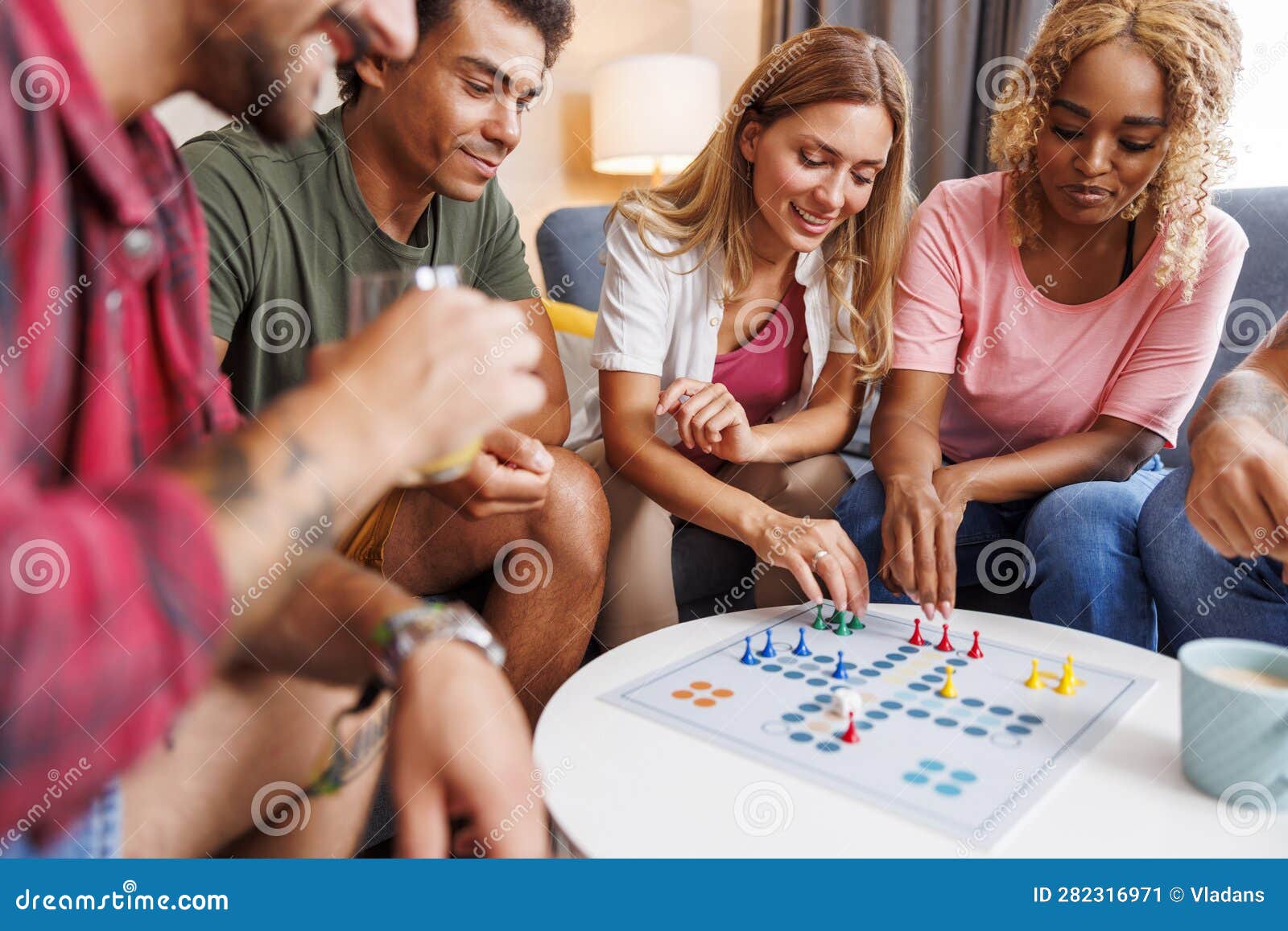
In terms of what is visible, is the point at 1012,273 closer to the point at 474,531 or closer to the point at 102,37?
the point at 474,531

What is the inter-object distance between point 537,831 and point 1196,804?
0.49 m

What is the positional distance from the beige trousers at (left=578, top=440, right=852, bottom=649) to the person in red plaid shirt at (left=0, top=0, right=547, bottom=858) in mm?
687

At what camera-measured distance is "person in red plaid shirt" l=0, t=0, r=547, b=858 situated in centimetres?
42

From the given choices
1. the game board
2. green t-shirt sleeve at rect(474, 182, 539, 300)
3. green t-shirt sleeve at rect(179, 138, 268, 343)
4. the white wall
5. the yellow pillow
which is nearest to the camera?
the game board

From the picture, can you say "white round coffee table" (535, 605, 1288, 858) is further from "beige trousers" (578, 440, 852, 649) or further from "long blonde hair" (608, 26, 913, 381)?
"long blonde hair" (608, 26, 913, 381)

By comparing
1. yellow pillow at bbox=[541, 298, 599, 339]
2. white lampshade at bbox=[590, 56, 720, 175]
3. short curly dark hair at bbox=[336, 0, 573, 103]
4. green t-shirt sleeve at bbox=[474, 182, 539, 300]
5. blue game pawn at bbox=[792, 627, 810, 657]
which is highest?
short curly dark hair at bbox=[336, 0, 573, 103]

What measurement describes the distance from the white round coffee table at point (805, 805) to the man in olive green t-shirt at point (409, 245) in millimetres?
359

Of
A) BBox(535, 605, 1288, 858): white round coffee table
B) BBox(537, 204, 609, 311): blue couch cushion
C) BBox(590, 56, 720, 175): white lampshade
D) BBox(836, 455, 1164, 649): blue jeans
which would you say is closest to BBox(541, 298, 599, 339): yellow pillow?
BBox(537, 204, 609, 311): blue couch cushion

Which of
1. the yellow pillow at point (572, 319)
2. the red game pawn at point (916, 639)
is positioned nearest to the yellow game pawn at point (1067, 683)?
the red game pawn at point (916, 639)

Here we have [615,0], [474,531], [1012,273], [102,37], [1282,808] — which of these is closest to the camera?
[102,37]

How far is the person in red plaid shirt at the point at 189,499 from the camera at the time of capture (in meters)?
0.42

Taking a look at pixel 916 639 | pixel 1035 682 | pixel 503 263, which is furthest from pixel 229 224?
pixel 1035 682
